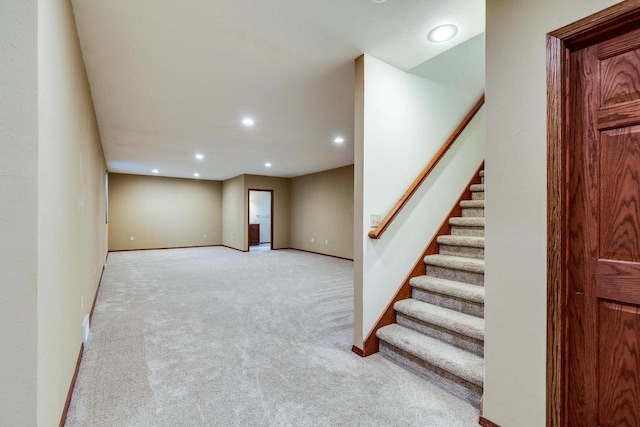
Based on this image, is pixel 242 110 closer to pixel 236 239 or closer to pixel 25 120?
pixel 25 120

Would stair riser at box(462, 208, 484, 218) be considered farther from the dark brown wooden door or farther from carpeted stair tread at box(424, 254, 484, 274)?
the dark brown wooden door

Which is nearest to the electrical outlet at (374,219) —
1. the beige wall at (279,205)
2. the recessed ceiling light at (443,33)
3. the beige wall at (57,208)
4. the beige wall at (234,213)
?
the recessed ceiling light at (443,33)

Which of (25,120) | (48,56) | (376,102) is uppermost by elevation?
(376,102)

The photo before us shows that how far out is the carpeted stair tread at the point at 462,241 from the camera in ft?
8.36

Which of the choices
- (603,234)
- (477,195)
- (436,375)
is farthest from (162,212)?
(603,234)

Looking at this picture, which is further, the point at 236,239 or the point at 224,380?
the point at 236,239

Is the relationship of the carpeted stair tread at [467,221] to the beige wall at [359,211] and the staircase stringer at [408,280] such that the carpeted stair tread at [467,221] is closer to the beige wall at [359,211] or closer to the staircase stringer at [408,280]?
the staircase stringer at [408,280]

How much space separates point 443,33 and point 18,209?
2.53m

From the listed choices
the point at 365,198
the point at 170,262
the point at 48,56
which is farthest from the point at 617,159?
the point at 170,262

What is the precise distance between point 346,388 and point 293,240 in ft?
25.6

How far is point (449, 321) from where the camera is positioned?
2115 mm

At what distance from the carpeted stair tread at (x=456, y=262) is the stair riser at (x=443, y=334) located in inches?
21.4

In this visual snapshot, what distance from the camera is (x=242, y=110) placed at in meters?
3.60

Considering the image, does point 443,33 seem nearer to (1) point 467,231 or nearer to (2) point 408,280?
(1) point 467,231
